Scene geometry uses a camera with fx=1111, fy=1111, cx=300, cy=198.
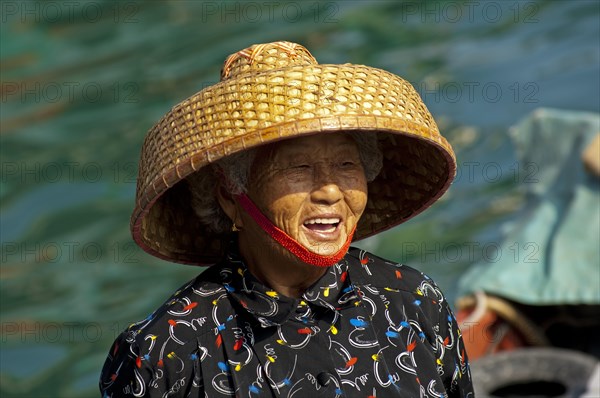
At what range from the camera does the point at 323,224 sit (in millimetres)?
2158

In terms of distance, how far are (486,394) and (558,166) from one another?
4.58 feet

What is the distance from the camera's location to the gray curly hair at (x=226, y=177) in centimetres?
220

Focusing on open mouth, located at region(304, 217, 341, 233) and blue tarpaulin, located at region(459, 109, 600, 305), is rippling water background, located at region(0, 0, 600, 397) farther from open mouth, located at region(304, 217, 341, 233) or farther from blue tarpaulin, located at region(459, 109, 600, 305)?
open mouth, located at region(304, 217, 341, 233)

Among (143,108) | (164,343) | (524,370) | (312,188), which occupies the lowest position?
(143,108)

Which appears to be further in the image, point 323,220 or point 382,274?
point 382,274

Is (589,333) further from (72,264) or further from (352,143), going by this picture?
(72,264)

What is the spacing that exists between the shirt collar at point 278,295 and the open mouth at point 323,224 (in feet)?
0.50

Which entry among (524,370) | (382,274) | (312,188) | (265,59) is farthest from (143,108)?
(312,188)

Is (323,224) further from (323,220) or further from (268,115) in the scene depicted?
(268,115)

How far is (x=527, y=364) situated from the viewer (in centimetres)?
Answer: 418

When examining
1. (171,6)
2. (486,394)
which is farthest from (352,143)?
(171,6)

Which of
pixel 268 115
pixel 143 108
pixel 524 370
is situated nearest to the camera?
pixel 268 115

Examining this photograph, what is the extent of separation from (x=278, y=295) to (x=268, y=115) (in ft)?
1.31

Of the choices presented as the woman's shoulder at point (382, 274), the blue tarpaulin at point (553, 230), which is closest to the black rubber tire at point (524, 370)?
the blue tarpaulin at point (553, 230)
